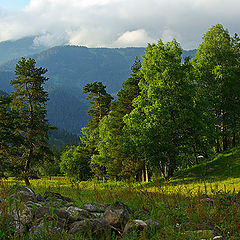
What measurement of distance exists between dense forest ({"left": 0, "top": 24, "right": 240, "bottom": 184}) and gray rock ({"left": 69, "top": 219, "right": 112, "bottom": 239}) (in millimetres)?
18637

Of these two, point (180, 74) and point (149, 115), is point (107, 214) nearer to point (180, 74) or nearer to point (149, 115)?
point (149, 115)

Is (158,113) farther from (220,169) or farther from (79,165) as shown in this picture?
(79,165)

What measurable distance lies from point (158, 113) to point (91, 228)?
19.3m

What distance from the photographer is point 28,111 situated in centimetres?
2959

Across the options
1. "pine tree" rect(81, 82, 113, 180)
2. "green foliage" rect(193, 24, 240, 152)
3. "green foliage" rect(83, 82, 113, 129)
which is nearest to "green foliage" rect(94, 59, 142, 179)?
"pine tree" rect(81, 82, 113, 180)

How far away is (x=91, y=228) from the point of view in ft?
15.2

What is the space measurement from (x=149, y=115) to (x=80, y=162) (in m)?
41.0

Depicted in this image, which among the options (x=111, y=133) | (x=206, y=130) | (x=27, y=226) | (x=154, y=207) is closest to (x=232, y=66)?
(x=206, y=130)

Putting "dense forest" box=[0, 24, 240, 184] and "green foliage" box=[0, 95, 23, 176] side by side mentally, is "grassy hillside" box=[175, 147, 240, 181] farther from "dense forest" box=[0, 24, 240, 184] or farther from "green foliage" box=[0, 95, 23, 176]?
"green foliage" box=[0, 95, 23, 176]

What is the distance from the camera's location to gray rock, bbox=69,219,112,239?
15.0ft

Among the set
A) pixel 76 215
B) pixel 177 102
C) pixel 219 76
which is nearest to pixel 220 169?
pixel 177 102

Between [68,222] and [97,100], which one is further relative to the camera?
[97,100]

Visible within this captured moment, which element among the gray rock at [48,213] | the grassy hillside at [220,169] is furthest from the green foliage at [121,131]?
the gray rock at [48,213]

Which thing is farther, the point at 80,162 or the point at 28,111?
the point at 80,162
